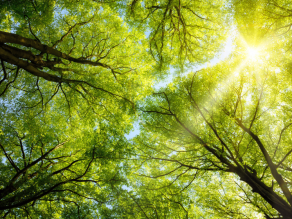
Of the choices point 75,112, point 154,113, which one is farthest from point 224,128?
point 75,112

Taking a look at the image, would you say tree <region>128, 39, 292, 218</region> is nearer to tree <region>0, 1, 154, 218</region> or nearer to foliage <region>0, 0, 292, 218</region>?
foliage <region>0, 0, 292, 218</region>

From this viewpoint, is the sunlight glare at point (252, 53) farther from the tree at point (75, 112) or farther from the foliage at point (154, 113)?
the tree at point (75, 112)

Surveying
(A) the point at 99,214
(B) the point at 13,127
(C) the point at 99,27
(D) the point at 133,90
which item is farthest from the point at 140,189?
(C) the point at 99,27

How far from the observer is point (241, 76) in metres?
4.33

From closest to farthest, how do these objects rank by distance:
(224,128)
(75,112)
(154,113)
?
1. (224,128)
2. (154,113)
3. (75,112)

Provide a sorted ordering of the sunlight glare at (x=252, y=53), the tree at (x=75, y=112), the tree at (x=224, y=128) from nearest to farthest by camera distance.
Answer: the tree at (x=224, y=128) < the sunlight glare at (x=252, y=53) < the tree at (x=75, y=112)

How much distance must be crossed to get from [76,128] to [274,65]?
8335mm

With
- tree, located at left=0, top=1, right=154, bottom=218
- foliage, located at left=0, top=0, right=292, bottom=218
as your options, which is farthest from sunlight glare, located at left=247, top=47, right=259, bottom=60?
tree, located at left=0, top=1, right=154, bottom=218

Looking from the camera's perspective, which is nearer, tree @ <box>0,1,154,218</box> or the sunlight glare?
the sunlight glare

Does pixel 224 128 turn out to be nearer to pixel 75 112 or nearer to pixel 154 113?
pixel 154 113

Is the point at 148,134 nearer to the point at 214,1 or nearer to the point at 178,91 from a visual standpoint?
the point at 178,91

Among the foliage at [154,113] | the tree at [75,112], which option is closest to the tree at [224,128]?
the foliage at [154,113]

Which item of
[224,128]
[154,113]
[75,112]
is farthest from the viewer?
[75,112]

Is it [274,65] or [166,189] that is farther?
[166,189]
